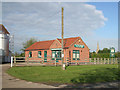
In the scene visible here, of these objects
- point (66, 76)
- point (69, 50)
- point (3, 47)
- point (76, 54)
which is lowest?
point (66, 76)

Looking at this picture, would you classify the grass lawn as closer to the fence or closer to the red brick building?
the fence

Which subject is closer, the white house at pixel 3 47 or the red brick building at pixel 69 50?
the red brick building at pixel 69 50

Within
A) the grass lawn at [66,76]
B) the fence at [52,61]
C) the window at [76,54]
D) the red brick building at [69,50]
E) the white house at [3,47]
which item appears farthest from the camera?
the white house at [3,47]

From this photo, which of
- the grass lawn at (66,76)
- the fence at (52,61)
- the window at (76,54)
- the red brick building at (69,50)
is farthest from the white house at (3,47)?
the grass lawn at (66,76)

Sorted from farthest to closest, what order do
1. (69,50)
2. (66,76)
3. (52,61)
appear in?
1. (69,50)
2. (52,61)
3. (66,76)

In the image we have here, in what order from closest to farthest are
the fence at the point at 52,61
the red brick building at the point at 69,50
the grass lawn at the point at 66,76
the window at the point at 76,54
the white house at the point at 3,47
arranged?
the grass lawn at the point at 66,76, the fence at the point at 52,61, the red brick building at the point at 69,50, the window at the point at 76,54, the white house at the point at 3,47

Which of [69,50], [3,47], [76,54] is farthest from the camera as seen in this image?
[3,47]

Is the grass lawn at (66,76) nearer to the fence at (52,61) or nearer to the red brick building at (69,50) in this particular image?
the fence at (52,61)

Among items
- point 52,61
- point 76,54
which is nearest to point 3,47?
point 52,61

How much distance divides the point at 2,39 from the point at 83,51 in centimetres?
1772

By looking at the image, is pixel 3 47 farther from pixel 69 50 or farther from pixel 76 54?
pixel 76 54

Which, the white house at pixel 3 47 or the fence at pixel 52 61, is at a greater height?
the white house at pixel 3 47

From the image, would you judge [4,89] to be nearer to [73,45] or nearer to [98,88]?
[98,88]

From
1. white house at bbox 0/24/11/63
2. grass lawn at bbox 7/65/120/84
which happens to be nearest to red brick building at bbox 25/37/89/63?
white house at bbox 0/24/11/63
